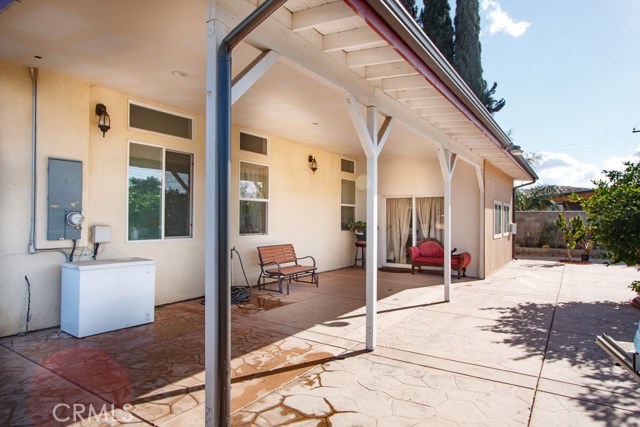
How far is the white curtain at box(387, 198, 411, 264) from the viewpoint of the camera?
10156 mm

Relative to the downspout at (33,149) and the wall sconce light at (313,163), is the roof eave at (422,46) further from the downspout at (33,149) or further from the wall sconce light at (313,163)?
the wall sconce light at (313,163)

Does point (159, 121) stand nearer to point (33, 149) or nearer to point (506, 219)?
point (33, 149)

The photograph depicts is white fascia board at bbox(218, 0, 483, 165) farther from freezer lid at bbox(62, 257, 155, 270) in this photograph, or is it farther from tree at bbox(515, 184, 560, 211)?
tree at bbox(515, 184, 560, 211)

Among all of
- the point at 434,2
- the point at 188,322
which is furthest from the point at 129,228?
the point at 434,2

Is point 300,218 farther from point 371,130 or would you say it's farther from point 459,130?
point 371,130

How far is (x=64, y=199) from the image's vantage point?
4383mm

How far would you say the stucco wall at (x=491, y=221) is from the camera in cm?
909

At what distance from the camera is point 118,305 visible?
4391 mm

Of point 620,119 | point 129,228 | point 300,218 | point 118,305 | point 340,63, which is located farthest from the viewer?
point 620,119

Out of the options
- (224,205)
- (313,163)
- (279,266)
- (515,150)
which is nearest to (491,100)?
(515,150)

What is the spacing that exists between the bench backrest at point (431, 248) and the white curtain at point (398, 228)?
58 cm

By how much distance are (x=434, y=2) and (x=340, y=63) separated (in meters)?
16.2

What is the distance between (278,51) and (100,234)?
11.4 feet

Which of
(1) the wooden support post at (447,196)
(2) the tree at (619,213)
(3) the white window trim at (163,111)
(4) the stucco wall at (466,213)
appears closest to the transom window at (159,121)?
(3) the white window trim at (163,111)
